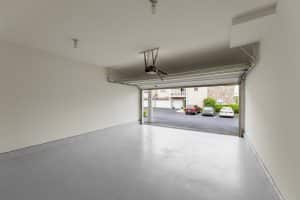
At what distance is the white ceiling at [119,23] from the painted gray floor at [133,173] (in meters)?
2.59

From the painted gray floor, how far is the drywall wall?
1.52ft

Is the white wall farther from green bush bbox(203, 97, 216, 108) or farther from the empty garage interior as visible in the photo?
green bush bbox(203, 97, 216, 108)

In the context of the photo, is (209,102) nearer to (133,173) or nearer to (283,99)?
(283,99)

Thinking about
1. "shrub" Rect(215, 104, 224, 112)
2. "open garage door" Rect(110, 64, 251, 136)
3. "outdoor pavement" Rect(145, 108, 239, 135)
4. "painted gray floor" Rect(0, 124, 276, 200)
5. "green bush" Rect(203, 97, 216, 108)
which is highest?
"open garage door" Rect(110, 64, 251, 136)

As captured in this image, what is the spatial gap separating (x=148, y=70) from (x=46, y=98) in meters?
2.99

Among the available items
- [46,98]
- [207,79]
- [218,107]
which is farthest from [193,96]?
[46,98]

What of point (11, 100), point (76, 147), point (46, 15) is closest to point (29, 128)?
point (11, 100)

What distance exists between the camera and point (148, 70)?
13.0ft

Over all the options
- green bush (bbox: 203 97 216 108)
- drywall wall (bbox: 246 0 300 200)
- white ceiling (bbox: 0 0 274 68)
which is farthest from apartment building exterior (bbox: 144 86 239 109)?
drywall wall (bbox: 246 0 300 200)

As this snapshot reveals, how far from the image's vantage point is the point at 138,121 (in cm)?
729

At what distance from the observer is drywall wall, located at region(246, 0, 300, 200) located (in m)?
1.37

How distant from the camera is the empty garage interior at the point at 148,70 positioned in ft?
5.97

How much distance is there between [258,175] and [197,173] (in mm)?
1015

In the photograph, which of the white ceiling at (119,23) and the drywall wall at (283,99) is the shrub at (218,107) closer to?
the white ceiling at (119,23)
